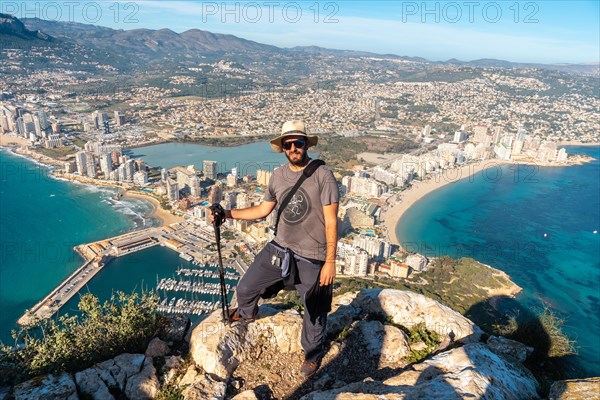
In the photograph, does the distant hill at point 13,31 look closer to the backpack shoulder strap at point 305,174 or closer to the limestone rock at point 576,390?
the backpack shoulder strap at point 305,174

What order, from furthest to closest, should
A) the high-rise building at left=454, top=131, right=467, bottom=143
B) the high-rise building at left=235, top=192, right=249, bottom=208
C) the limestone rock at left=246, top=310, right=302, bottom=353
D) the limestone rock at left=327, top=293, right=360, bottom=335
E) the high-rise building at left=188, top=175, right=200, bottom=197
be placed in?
the high-rise building at left=454, top=131, right=467, bottom=143, the high-rise building at left=188, top=175, right=200, bottom=197, the high-rise building at left=235, top=192, right=249, bottom=208, the limestone rock at left=327, top=293, right=360, bottom=335, the limestone rock at left=246, top=310, right=302, bottom=353

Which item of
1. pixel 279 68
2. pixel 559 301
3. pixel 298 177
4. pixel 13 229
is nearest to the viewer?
pixel 298 177

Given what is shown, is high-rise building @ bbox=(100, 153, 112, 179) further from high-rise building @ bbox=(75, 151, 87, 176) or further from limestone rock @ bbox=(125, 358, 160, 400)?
limestone rock @ bbox=(125, 358, 160, 400)

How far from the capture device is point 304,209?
1902mm

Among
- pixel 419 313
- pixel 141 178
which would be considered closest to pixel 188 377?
pixel 419 313

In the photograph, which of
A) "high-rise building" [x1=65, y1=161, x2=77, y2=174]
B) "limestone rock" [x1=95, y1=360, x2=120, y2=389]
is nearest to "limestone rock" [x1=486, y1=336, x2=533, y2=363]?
"limestone rock" [x1=95, y1=360, x2=120, y2=389]

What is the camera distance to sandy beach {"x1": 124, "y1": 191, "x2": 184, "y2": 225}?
1765 cm

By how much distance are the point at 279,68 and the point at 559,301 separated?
8189 cm

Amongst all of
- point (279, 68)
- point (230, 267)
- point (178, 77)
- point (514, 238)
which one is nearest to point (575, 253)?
point (514, 238)

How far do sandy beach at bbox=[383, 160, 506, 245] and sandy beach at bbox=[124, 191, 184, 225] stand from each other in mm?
10117

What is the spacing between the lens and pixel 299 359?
7.53ft

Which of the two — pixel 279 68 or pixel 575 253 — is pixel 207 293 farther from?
pixel 279 68

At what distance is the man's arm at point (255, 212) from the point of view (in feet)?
6.73

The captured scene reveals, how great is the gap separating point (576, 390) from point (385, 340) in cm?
111
